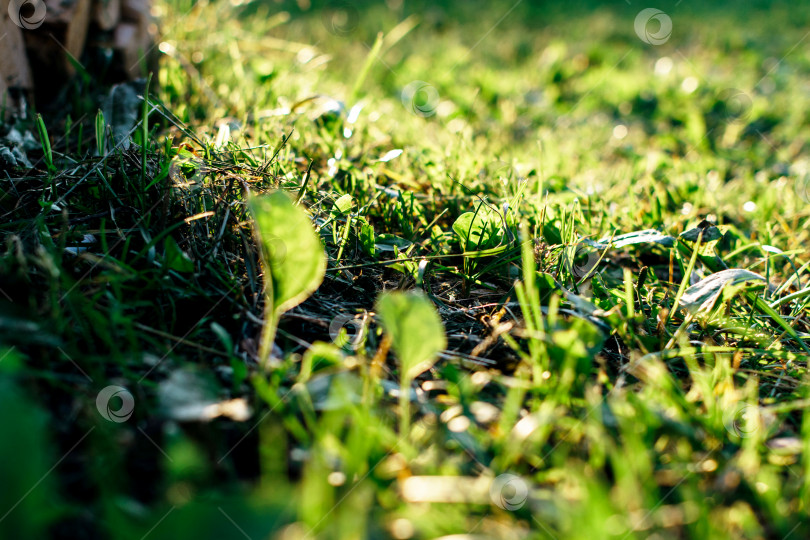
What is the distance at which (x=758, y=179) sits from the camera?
2.25 meters

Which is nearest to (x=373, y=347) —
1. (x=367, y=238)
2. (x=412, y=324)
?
(x=412, y=324)

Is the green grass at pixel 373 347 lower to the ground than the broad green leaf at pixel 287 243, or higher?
lower

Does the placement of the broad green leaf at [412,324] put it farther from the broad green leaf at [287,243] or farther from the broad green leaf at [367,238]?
the broad green leaf at [367,238]

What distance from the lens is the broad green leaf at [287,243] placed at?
0.91 metres

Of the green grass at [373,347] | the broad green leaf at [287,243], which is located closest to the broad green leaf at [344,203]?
the green grass at [373,347]

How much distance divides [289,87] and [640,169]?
1385mm

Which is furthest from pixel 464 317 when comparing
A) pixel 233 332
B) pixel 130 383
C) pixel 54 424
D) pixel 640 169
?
pixel 640 169

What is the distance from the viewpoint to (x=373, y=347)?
1.04 metres

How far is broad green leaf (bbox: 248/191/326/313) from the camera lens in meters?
0.91

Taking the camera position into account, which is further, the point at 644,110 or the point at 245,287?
the point at 644,110

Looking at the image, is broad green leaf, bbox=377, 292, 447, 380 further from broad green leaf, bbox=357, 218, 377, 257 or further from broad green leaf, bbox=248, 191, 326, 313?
broad green leaf, bbox=357, 218, 377, 257

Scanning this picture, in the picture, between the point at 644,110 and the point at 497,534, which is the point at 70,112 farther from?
the point at 644,110

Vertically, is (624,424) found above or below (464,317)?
above

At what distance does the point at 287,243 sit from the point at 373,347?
25 cm
